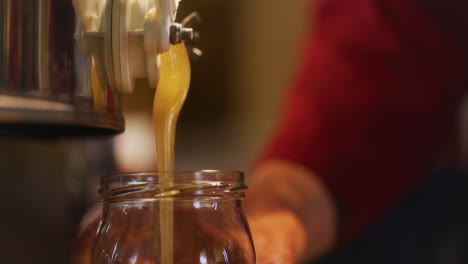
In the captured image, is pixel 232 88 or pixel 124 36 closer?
pixel 124 36

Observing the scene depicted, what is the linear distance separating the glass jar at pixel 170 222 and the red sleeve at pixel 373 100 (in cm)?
43

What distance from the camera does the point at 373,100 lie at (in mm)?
728

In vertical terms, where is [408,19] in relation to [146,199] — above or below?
above

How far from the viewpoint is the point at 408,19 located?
732 millimetres

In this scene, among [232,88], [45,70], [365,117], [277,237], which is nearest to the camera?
[45,70]

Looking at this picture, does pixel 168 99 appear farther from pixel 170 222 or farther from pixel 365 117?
pixel 365 117

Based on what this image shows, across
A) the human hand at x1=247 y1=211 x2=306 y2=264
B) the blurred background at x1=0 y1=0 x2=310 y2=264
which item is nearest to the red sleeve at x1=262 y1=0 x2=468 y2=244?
the human hand at x1=247 y1=211 x2=306 y2=264

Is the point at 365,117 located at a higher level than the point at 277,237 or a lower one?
higher

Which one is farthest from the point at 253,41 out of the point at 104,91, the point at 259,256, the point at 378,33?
the point at 104,91

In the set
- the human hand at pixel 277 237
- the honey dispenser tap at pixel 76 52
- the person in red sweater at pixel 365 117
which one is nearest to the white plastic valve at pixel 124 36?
the honey dispenser tap at pixel 76 52

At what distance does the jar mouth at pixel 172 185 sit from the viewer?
0.26 m

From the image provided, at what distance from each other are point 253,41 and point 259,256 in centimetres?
101

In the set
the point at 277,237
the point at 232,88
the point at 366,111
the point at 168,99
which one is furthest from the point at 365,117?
the point at 232,88

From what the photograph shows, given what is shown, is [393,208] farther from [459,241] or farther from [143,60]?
[143,60]
